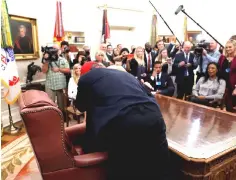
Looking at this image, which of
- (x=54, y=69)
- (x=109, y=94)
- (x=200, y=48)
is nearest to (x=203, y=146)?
(x=109, y=94)

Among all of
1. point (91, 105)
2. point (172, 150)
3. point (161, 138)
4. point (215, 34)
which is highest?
point (215, 34)

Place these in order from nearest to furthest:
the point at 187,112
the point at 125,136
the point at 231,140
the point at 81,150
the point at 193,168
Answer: the point at 125,136, the point at 193,168, the point at 231,140, the point at 81,150, the point at 187,112

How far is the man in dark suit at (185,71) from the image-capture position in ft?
13.2

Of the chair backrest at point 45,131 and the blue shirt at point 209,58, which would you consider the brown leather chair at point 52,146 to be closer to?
the chair backrest at point 45,131

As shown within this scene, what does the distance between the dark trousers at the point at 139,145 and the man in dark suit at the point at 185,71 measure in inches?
111

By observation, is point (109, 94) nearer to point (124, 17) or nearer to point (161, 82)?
point (161, 82)

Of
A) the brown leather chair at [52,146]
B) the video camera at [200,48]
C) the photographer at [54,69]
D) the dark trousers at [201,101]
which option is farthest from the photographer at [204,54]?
the brown leather chair at [52,146]

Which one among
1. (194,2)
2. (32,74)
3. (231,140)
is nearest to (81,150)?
(231,140)

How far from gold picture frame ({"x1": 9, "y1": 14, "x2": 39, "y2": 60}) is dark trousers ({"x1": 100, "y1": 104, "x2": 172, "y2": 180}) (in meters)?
3.33

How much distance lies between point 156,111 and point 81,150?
78cm

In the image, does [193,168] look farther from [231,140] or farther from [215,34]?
[215,34]

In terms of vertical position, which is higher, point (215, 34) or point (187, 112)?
point (215, 34)

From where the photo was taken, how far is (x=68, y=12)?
5465 mm

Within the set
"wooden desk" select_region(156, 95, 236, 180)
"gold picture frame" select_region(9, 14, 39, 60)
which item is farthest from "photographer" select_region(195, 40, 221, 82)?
"gold picture frame" select_region(9, 14, 39, 60)
